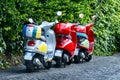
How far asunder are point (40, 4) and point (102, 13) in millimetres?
4474

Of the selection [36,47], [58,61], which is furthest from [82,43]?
[36,47]

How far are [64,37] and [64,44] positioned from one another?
20 centimetres

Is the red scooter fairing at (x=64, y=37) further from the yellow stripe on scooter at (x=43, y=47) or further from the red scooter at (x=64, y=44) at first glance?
the yellow stripe on scooter at (x=43, y=47)

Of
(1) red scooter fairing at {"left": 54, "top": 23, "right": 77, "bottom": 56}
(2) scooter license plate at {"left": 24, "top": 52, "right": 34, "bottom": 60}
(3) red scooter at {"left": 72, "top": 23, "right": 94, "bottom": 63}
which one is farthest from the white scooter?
(3) red scooter at {"left": 72, "top": 23, "right": 94, "bottom": 63}

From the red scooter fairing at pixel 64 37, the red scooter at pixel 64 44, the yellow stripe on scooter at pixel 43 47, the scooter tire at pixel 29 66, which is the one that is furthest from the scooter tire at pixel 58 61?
the scooter tire at pixel 29 66

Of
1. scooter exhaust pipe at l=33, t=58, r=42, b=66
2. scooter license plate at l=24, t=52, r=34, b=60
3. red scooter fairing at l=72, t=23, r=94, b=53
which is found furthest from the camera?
red scooter fairing at l=72, t=23, r=94, b=53

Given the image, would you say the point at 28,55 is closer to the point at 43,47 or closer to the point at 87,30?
the point at 43,47

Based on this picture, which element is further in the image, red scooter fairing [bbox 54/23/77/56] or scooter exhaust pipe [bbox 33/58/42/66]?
red scooter fairing [bbox 54/23/77/56]

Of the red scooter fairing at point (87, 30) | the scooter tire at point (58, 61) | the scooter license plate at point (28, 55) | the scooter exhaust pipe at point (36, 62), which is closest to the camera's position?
the scooter license plate at point (28, 55)

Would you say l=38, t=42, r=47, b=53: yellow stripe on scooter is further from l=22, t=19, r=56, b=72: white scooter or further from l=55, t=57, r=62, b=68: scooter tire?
l=55, t=57, r=62, b=68: scooter tire

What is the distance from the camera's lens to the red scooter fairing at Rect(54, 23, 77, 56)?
28.2ft

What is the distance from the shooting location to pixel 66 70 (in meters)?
8.20

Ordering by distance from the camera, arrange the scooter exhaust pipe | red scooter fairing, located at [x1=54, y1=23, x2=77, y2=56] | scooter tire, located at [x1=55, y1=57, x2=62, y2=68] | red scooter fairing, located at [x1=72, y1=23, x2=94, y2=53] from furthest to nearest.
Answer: red scooter fairing, located at [x1=72, y1=23, x2=94, y2=53]
red scooter fairing, located at [x1=54, y1=23, x2=77, y2=56]
scooter tire, located at [x1=55, y1=57, x2=62, y2=68]
the scooter exhaust pipe

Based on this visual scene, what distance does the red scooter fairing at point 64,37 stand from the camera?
338 inches
